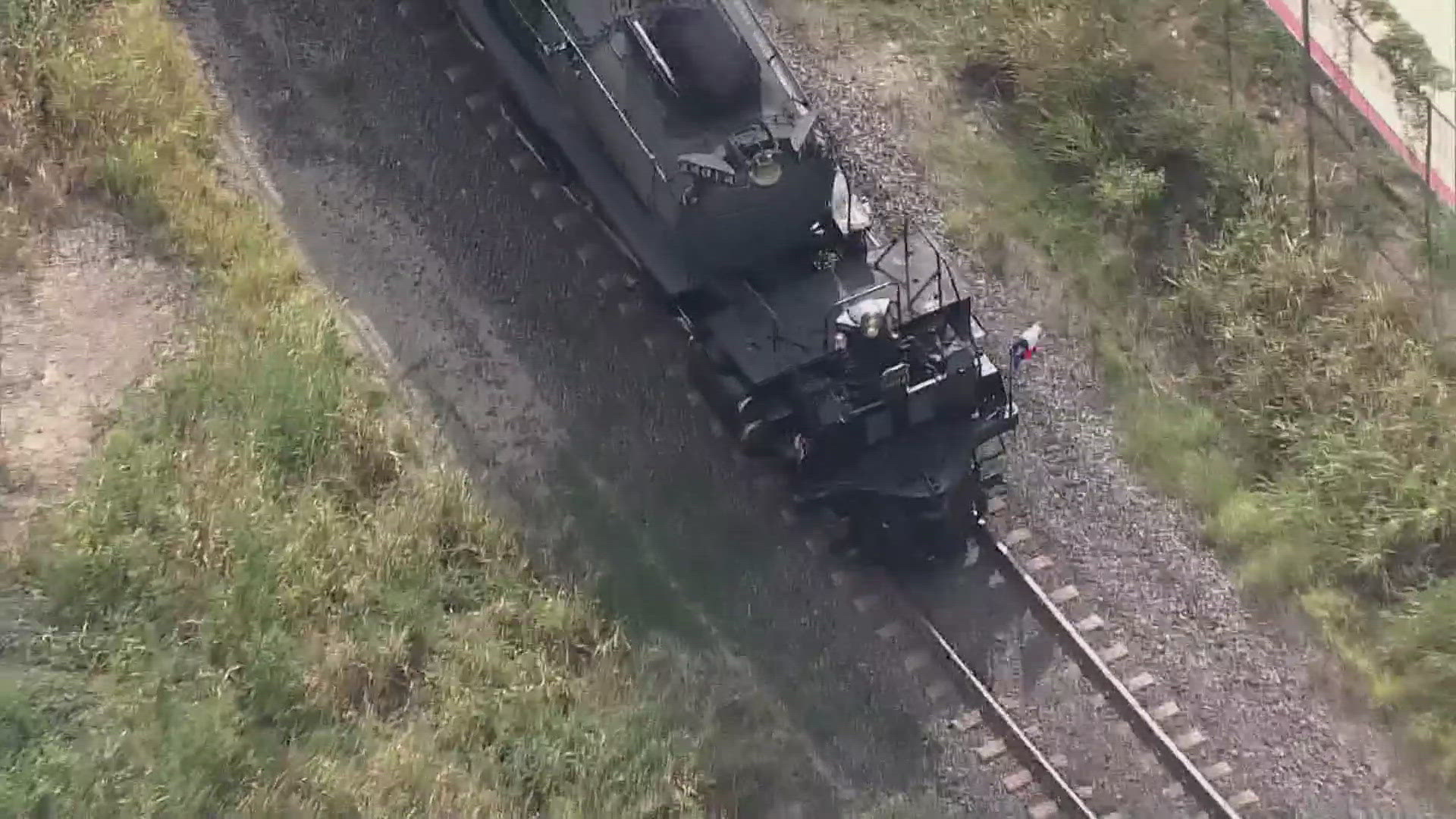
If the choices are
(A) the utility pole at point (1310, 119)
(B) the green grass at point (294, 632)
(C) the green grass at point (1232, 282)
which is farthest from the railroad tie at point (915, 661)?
(A) the utility pole at point (1310, 119)

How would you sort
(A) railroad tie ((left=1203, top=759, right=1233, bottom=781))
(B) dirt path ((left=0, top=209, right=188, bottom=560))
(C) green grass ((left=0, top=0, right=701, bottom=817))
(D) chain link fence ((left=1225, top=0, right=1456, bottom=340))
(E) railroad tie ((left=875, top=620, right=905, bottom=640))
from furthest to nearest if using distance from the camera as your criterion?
(D) chain link fence ((left=1225, top=0, right=1456, bottom=340)), (B) dirt path ((left=0, top=209, right=188, bottom=560)), (E) railroad tie ((left=875, top=620, right=905, bottom=640)), (A) railroad tie ((left=1203, top=759, right=1233, bottom=781)), (C) green grass ((left=0, top=0, right=701, bottom=817))

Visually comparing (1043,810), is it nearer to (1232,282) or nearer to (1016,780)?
(1016,780)

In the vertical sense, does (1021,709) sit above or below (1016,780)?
above

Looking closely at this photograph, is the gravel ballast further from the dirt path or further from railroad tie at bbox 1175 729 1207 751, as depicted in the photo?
the dirt path

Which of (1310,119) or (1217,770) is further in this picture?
(1310,119)

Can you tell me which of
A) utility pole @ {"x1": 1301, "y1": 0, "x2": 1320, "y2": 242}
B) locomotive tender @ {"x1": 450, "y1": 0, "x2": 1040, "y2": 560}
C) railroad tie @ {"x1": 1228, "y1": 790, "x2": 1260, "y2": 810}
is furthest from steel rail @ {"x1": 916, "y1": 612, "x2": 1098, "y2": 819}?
utility pole @ {"x1": 1301, "y1": 0, "x2": 1320, "y2": 242}

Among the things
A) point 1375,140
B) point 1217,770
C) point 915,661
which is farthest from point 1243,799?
point 1375,140
